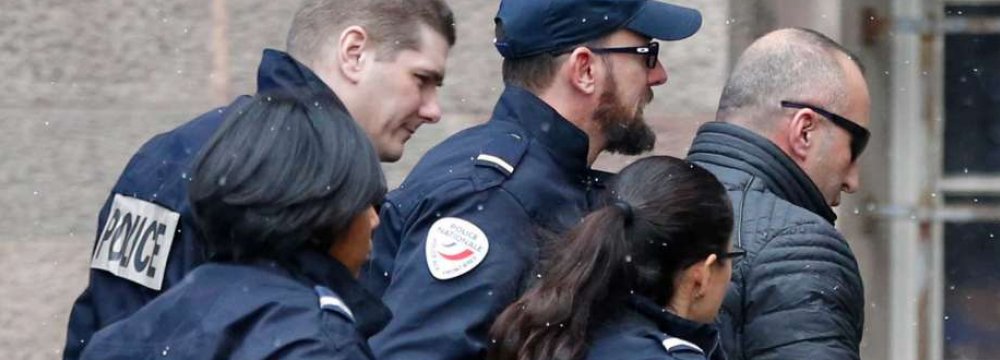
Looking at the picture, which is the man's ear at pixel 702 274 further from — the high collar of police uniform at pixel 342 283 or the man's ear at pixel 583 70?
the man's ear at pixel 583 70

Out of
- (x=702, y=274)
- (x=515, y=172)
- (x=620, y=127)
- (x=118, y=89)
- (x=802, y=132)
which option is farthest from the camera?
(x=118, y=89)

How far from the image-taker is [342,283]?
2.75 m

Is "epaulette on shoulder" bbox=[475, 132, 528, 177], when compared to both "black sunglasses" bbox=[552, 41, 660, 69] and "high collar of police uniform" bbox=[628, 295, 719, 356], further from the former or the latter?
"high collar of police uniform" bbox=[628, 295, 719, 356]

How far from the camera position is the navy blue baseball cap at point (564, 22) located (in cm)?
357

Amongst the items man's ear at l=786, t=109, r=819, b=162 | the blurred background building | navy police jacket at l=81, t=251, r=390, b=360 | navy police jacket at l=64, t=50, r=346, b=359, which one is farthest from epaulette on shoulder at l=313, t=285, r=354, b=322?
the blurred background building

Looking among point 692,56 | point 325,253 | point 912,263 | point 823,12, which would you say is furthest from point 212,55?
point 325,253

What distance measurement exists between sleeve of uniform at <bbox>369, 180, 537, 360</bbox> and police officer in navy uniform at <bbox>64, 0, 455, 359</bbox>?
0.33 metres

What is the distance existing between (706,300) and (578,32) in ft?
2.21

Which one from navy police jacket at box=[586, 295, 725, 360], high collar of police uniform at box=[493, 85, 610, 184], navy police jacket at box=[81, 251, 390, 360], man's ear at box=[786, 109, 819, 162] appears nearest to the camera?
navy police jacket at box=[81, 251, 390, 360]

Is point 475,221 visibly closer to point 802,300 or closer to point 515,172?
point 515,172

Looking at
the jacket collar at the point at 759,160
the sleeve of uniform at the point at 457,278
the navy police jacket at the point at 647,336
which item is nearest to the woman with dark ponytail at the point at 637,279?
the navy police jacket at the point at 647,336

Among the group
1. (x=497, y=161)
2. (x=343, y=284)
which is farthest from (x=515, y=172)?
(x=343, y=284)

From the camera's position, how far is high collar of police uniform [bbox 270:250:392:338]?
2.71 m

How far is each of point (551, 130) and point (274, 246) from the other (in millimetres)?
923
